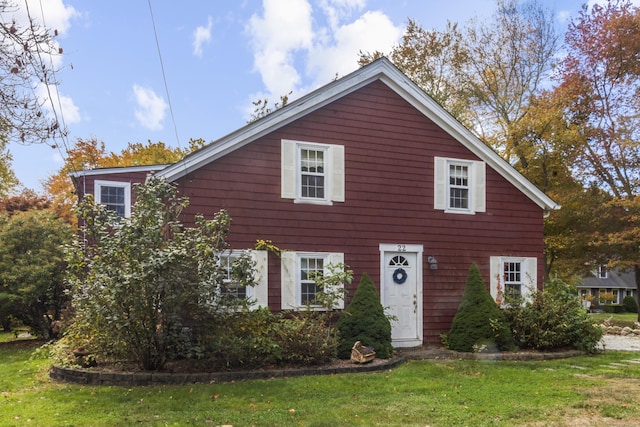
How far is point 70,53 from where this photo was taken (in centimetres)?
545

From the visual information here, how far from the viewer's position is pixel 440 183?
496 inches

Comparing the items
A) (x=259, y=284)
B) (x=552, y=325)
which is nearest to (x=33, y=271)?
(x=259, y=284)

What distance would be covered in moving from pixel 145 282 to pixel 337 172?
5198 mm

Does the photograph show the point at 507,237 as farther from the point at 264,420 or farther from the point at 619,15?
the point at 619,15

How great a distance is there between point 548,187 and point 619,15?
7.85m

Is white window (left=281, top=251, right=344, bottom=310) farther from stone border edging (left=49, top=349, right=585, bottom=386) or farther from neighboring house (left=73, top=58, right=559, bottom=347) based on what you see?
stone border edging (left=49, top=349, right=585, bottom=386)

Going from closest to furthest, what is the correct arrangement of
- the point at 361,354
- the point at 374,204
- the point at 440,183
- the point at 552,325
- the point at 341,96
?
the point at 361,354 < the point at 552,325 < the point at 341,96 < the point at 374,204 < the point at 440,183

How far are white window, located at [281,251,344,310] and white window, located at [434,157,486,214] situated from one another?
3.26 m

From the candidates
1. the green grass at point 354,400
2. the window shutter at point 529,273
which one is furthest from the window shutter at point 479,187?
the green grass at point 354,400

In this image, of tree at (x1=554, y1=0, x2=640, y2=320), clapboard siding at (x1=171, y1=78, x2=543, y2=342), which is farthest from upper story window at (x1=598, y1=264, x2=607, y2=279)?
clapboard siding at (x1=171, y1=78, x2=543, y2=342)

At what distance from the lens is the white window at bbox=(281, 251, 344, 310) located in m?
10.9

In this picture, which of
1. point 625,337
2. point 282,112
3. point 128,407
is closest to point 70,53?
point 128,407

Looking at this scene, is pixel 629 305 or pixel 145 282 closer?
pixel 145 282

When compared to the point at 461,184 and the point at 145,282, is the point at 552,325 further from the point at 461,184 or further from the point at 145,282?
the point at 145,282
